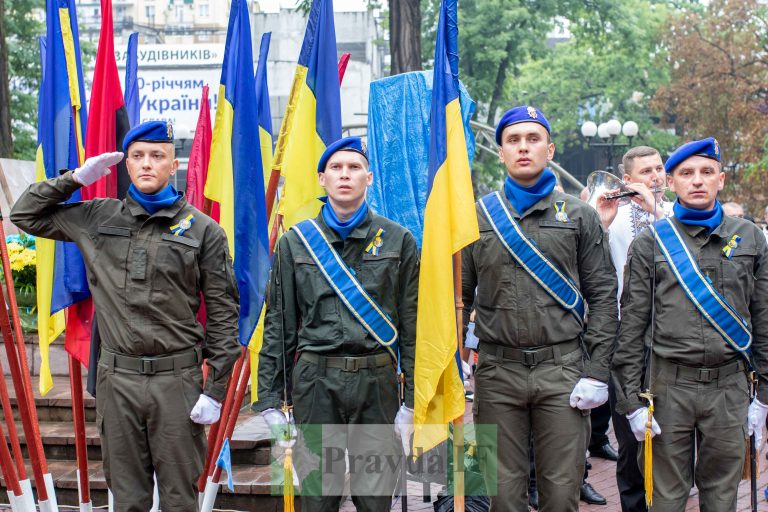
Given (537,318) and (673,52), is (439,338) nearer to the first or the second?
(537,318)

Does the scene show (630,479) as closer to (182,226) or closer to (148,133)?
(182,226)

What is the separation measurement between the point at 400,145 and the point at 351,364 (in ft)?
7.55

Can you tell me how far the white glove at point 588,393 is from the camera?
176 inches

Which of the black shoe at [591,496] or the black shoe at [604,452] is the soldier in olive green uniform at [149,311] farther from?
the black shoe at [604,452]

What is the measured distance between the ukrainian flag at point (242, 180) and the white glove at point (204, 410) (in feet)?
2.22

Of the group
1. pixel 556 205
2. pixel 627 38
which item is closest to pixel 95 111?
pixel 556 205

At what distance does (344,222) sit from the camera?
15.3 ft

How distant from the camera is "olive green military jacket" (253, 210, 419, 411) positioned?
454cm

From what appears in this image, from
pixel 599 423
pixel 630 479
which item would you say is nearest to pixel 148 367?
pixel 630 479

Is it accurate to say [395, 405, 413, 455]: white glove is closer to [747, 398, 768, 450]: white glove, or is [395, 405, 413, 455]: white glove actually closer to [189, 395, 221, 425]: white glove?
[189, 395, 221, 425]: white glove

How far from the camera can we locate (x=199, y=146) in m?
6.21

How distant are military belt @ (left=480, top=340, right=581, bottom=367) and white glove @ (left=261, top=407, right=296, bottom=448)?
3.44ft

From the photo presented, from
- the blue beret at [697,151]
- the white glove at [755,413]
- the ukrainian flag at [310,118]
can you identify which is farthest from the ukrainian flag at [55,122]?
the white glove at [755,413]

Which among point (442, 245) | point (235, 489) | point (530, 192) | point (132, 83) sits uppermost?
point (132, 83)
